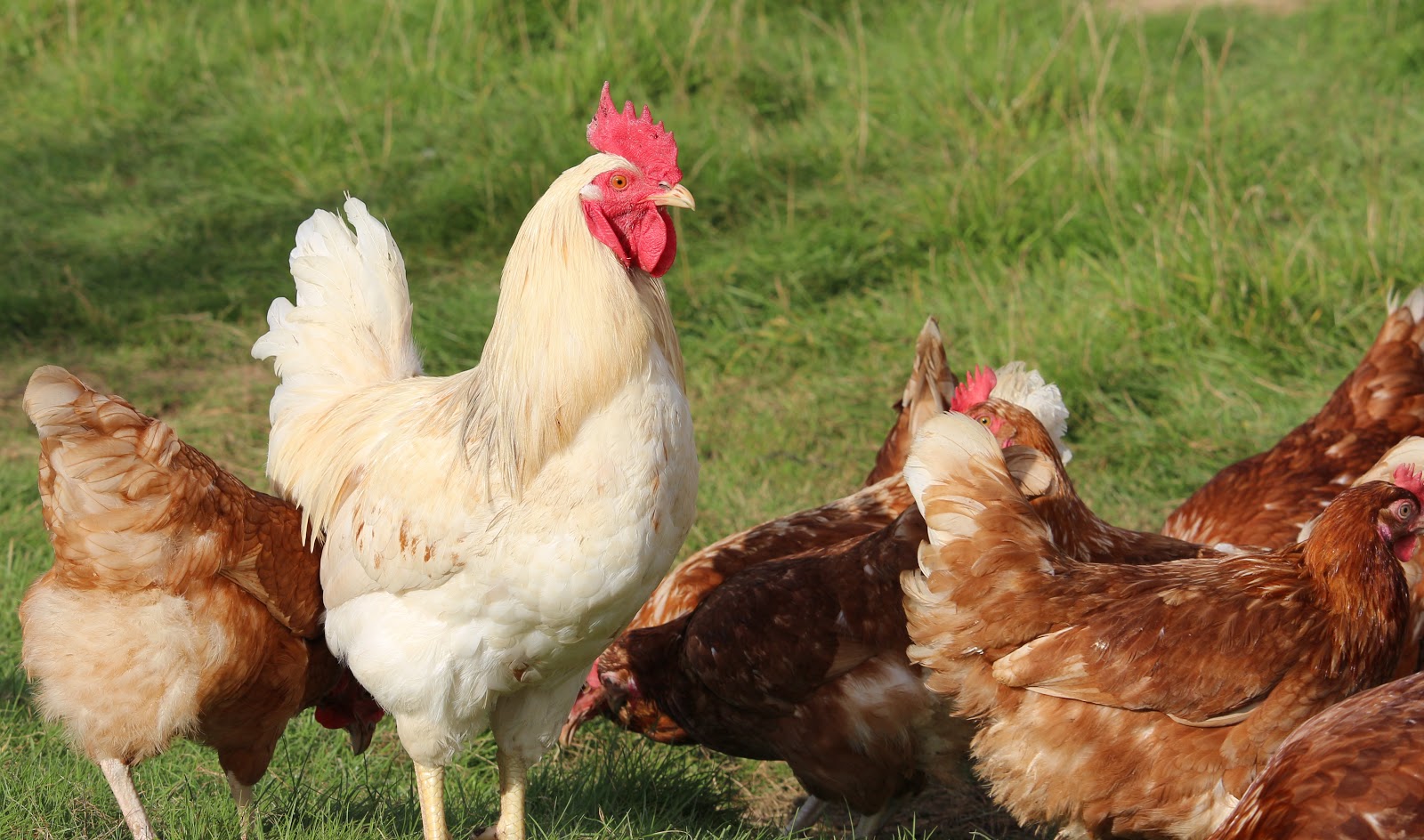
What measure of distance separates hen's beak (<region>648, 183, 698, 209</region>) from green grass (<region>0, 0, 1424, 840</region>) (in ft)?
6.24

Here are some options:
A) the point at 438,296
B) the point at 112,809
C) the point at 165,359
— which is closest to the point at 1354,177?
the point at 438,296

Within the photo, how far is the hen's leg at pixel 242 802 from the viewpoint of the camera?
3.36 metres

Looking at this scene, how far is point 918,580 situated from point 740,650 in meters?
0.68

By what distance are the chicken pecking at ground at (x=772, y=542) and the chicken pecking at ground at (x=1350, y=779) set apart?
80.2 inches

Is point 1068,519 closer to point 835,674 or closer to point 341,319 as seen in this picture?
point 835,674

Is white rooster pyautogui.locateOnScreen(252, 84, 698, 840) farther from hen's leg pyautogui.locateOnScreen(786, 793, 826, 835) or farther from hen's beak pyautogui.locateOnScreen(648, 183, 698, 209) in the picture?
hen's leg pyautogui.locateOnScreen(786, 793, 826, 835)

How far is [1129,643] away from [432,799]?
71.9 inches

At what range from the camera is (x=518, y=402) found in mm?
3227

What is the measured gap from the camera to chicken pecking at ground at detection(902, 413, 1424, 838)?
3.41 m

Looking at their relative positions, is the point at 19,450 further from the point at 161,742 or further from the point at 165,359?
the point at 161,742

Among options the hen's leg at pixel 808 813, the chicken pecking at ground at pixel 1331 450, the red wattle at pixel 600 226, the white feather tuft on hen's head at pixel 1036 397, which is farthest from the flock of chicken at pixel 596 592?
the white feather tuft on hen's head at pixel 1036 397

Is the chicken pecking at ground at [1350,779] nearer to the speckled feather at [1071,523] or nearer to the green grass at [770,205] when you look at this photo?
the speckled feather at [1071,523]

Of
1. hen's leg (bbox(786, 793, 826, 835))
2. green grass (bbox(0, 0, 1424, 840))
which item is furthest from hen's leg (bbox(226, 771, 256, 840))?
hen's leg (bbox(786, 793, 826, 835))

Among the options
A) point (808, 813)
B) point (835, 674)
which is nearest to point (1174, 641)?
point (835, 674)
